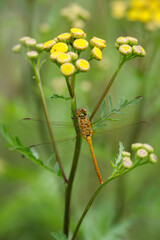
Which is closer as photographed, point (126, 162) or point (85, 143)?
point (126, 162)

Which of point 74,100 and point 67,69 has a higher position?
point 67,69

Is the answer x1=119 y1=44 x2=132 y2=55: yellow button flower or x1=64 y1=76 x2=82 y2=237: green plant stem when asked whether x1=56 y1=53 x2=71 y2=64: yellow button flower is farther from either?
x1=119 y1=44 x2=132 y2=55: yellow button flower

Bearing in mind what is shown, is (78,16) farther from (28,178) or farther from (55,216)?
(55,216)

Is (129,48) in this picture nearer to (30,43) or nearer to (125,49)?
(125,49)

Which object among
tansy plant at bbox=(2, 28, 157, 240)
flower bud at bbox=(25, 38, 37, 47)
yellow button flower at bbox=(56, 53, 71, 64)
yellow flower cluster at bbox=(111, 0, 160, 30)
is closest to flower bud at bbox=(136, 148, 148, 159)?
tansy plant at bbox=(2, 28, 157, 240)

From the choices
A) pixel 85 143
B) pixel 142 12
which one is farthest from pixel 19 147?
pixel 142 12

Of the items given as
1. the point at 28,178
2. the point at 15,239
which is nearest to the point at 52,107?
the point at 28,178
